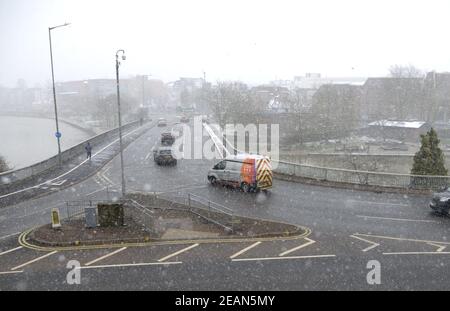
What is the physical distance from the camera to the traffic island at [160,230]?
15164 millimetres

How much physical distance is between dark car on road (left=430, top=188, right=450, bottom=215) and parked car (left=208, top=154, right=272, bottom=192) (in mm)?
7985

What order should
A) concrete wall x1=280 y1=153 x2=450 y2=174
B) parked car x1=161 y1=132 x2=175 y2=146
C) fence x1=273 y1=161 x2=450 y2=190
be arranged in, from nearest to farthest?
fence x1=273 y1=161 x2=450 y2=190 → parked car x1=161 y1=132 x2=175 y2=146 → concrete wall x1=280 y1=153 x2=450 y2=174

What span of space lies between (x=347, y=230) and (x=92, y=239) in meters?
9.78

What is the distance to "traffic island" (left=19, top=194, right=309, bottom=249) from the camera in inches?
597

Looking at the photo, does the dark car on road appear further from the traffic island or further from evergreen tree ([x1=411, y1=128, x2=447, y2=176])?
the traffic island

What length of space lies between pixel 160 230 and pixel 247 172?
7.48 m

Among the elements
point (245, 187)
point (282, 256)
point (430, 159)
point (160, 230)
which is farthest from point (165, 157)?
point (282, 256)

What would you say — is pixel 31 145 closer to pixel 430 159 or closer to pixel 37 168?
pixel 37 168

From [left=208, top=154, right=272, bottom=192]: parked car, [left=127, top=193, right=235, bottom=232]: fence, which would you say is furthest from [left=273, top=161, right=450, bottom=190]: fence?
[left=127, top=193, right=235, bottom=232]: fence

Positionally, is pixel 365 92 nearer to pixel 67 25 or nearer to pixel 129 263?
pixel 67 25

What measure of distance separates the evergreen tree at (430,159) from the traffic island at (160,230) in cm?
1084

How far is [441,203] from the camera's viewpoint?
58.3 feet

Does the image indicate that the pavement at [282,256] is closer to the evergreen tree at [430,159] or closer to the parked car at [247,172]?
the parked car at [247,172]

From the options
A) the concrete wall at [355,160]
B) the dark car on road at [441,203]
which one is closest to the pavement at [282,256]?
the dark car on road at [441,203]
